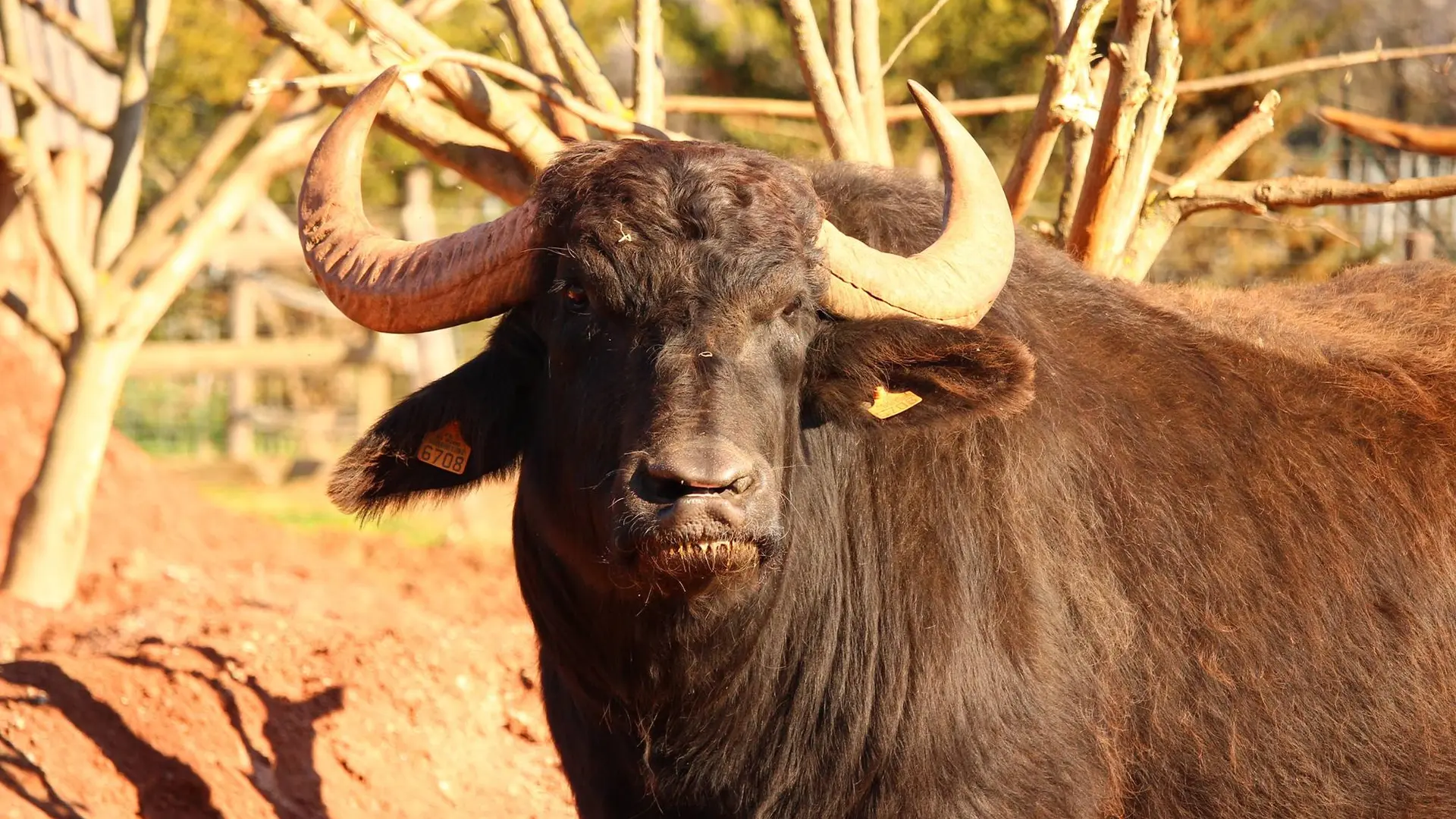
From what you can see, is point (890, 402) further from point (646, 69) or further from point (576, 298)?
point (646, 69)

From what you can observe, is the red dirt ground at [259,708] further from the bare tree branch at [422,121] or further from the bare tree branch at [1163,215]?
the bare tree branch at [1163,215]

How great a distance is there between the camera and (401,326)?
432cm

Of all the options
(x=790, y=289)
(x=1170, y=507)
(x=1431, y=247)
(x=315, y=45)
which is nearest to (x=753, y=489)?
(x=790, y=289)

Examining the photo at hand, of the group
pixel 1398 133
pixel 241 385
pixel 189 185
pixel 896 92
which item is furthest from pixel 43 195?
pixel 896 92

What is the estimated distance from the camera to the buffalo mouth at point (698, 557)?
11.8 feet

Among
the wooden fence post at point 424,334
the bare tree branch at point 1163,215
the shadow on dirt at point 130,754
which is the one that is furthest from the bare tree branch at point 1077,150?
the wooden fence post at point 424,334

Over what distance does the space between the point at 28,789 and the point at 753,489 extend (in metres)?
3.54

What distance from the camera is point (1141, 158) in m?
6.30

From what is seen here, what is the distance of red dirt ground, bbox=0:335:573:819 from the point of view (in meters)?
5.91

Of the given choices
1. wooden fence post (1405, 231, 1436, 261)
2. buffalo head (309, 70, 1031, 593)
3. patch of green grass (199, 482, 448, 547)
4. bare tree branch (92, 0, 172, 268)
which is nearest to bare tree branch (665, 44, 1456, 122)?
buffalo head (309, 70, 1031, 593)

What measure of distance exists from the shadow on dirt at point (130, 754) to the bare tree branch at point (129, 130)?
3.27 m

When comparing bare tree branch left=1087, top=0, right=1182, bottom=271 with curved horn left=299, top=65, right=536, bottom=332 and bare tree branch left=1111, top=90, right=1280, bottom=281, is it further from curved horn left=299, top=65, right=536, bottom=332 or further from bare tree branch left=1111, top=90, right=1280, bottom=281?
curved horn left=299, top=65, right=536, bottom=332

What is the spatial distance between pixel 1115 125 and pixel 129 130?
5.70m

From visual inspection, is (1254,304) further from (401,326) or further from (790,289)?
(401,326)
